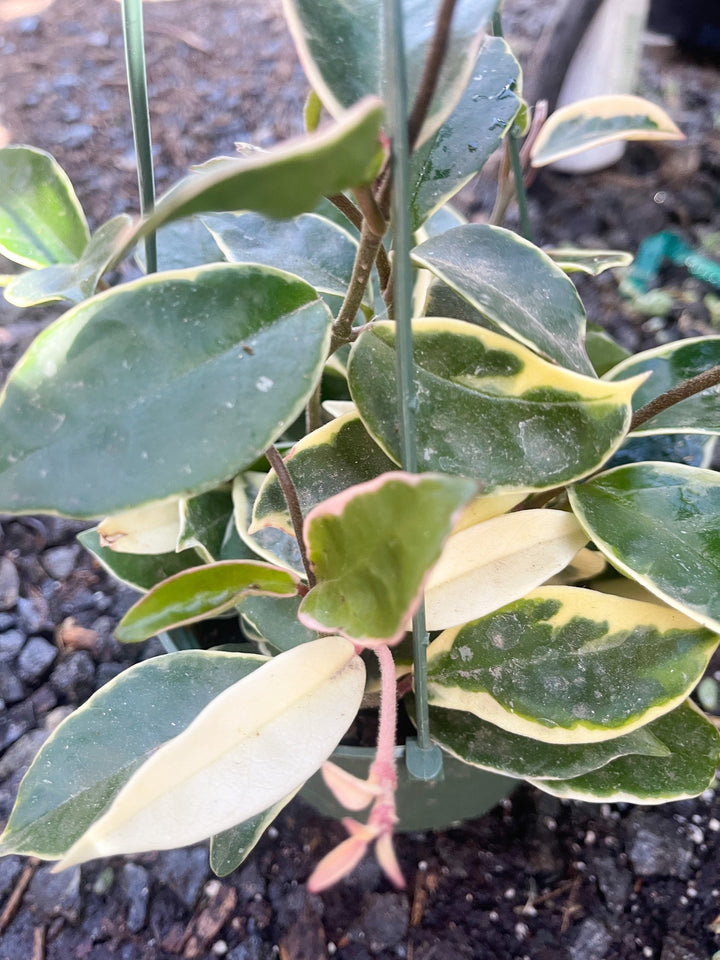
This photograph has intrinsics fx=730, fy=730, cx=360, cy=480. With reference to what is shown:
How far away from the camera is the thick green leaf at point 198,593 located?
0.46 metres

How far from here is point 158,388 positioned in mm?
397

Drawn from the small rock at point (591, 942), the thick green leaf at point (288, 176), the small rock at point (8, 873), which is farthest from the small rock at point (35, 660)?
the thick green leaf at point (288, 176)

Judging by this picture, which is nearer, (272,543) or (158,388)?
(158,388)

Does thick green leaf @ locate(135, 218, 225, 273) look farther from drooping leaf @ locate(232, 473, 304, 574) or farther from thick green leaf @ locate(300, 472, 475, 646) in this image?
thick green leaf @ locate(300, 472, 475, 646)

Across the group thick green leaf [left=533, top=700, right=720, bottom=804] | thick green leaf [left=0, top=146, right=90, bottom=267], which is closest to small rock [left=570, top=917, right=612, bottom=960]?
Answer: thick green leaf [left=533, top=700, right=720, bottom=804]

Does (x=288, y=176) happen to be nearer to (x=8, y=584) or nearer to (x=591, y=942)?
(x=591, y=942)

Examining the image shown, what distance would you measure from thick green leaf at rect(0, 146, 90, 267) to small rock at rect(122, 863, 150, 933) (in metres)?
0.65

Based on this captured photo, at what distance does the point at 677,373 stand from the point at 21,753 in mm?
848

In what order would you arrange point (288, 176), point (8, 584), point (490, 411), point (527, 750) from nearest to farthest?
point (288, 176) → point (490, 411) → point (527, 750) → point (8, 584)

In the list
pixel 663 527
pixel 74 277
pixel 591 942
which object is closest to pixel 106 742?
pixel 74 277

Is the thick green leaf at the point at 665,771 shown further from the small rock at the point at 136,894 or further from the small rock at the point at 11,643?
the small rock at the point at 11,643

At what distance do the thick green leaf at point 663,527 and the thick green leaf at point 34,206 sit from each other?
1.78ft

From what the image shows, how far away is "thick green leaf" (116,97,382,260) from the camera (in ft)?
0.81

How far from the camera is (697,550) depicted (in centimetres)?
54
